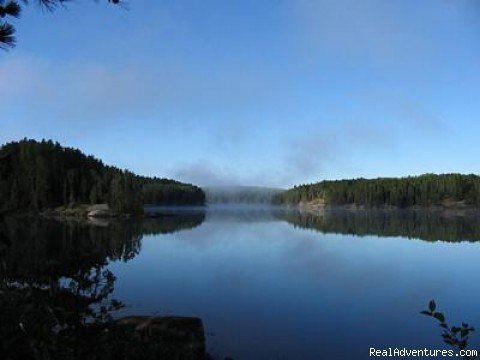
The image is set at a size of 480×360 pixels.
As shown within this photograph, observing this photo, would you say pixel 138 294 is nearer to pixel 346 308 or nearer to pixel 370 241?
pixel 346 308

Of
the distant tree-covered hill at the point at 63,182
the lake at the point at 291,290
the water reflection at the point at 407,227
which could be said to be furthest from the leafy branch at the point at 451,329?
the distant tree-covered hill at the point at 63,182

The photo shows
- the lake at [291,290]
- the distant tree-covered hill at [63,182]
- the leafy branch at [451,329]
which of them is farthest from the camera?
the distant tree-covered hill at [63,182]

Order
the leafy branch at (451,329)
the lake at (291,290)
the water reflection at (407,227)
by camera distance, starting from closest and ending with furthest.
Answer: the leafy branch at (451,329) < the lake at (291,290) < the water reflection at (407,227)

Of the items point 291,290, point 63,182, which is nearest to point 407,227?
point 291,290

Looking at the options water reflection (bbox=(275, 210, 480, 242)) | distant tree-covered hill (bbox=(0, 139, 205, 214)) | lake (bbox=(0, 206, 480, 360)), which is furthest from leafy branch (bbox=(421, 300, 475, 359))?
distant tree-covered hill (bbox=(0, 139, 205, 214))

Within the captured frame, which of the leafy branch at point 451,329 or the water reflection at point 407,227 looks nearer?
the leafy branch at point 451,329

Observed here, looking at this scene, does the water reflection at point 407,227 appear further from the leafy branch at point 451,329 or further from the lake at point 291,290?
the leafy branch at point 451,329

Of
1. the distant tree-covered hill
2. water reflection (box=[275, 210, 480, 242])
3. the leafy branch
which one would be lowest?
water reflection (box=[275, 210, 480, 242])

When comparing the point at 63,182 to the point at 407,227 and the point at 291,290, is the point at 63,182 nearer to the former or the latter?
the point at 407,227

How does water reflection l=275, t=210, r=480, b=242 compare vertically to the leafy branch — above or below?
below

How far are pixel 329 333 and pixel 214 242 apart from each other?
153 feet

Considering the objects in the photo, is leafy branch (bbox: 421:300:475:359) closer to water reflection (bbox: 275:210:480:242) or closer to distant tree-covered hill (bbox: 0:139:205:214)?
water reflection (bbox: 275:210:480:242)

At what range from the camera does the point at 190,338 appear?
15758mm

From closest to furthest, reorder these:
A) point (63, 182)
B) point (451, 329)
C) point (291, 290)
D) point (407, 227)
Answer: point (451, 329) → point (291, 290) → point (407, 227) → point (63, 182)
